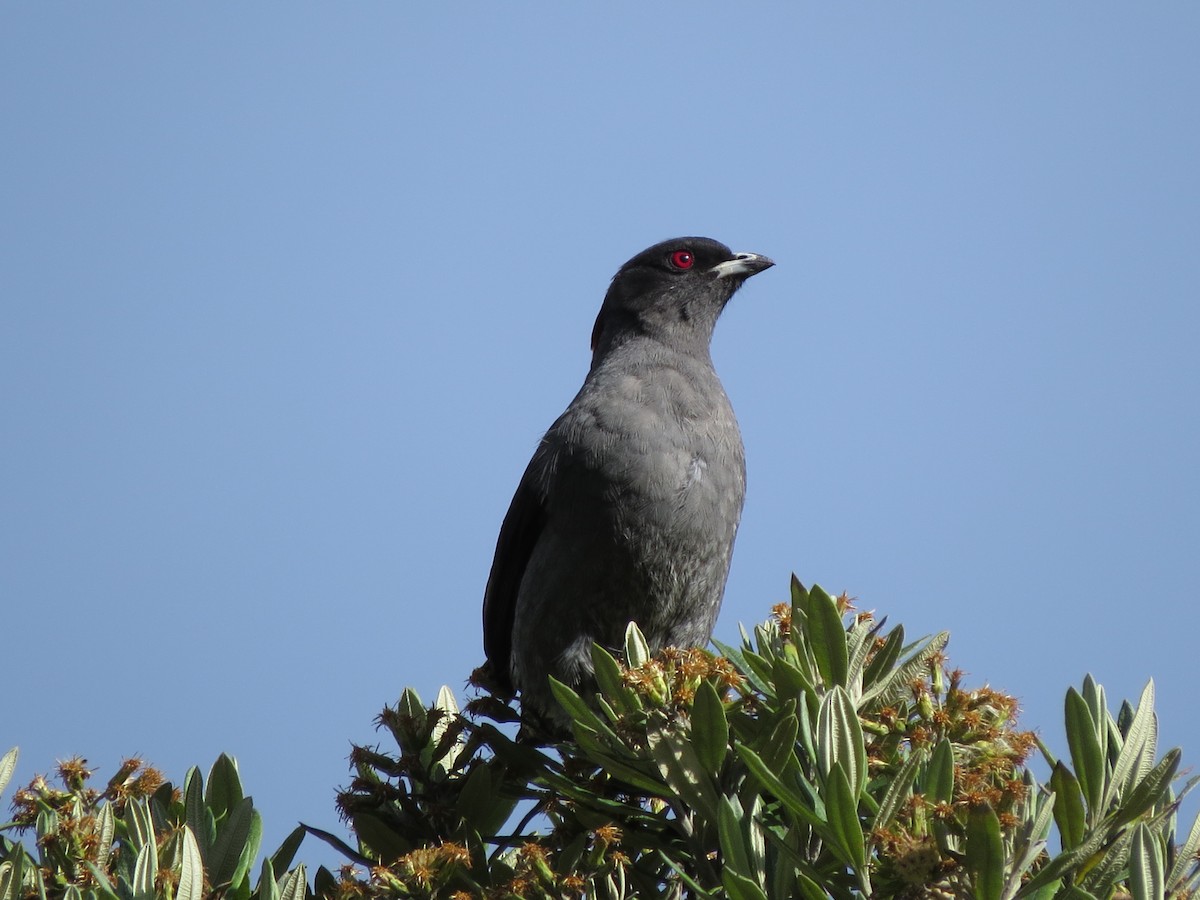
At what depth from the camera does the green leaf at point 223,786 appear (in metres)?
3.35

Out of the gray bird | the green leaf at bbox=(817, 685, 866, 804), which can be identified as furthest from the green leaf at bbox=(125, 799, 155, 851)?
the gray bird

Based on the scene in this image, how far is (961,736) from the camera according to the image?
2.96 metres

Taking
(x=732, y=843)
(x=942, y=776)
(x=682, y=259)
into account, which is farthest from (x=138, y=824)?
(x=682, y=259)

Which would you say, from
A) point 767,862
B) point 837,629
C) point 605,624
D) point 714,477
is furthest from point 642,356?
point 767,862

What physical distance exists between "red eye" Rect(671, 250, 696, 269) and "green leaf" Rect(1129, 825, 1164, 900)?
531cm

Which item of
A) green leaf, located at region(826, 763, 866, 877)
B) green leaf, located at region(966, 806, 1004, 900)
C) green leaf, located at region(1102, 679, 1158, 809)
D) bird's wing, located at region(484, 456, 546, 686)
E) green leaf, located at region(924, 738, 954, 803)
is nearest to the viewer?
green leaf, located at region(966, 806, 1004, 900)

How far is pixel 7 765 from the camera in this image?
11.1 ft

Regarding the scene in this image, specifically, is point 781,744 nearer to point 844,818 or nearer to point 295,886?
point 844,818

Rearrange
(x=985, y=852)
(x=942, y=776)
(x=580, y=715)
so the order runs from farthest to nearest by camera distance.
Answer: (x=580, y=715) → (x=942, y=776) → (x=985, y=852)

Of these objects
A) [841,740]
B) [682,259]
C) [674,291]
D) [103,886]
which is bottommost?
[103,886]

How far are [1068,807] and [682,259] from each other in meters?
5.18

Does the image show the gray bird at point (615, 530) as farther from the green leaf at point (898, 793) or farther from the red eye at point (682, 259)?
the green leaf at point (898, 793)

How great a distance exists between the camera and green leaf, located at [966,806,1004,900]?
238cm

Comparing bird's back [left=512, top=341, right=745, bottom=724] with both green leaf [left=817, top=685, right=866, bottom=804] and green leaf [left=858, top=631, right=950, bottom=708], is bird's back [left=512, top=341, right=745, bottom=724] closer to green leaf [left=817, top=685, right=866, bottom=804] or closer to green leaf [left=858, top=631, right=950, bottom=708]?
green leaf [left=858, top=631, right=950, bottom=708]
